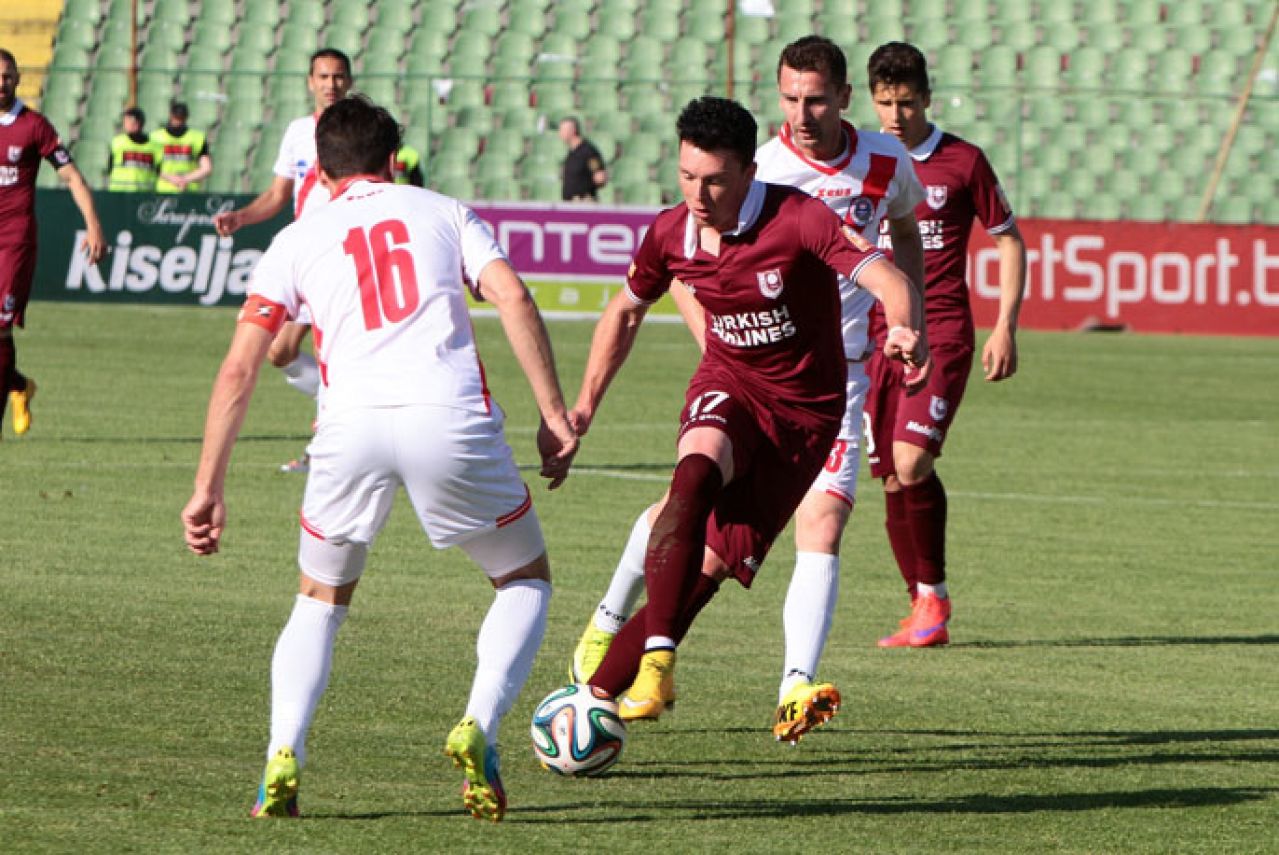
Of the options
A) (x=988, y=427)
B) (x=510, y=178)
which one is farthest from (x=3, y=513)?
(x=510, y=178)

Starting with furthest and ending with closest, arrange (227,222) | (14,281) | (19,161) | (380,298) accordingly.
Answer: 1. (19,161)
2. (14,281)
3. (227,222)
4. (380,298)

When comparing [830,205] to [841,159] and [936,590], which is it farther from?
[936,590]

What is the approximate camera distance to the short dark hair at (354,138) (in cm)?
550

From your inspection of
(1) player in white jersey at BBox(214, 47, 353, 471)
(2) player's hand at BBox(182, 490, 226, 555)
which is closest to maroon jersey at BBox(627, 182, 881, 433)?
(2) player's hand at BBox(182, 490, 226, 555)

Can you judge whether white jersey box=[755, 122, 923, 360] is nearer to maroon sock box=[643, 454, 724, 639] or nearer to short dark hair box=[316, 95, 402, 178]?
maroon sock box=[643, 454, 724, 639]

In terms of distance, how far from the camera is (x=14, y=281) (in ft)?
44.4

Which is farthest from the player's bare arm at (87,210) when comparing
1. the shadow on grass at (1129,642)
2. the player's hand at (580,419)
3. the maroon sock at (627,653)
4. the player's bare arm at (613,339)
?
the maroon sock at (627,653)

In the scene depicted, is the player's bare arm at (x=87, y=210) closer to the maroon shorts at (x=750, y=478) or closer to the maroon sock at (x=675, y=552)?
the maroon shorts at (x=750, y=478)

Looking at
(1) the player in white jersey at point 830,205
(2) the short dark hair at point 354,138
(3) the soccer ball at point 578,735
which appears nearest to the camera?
(2) the short dark hair at point 354,138

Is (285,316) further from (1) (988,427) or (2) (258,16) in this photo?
(2) (258,16)

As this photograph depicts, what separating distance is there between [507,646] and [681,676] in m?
2.22

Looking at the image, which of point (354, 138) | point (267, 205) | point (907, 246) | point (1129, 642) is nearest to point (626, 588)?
point (907, 246)

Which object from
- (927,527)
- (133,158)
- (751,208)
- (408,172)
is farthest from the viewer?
(133,158)

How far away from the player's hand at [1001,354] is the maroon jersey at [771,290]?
2.09 meters
